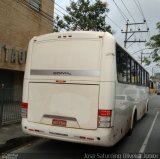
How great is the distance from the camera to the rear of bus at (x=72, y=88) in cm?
823

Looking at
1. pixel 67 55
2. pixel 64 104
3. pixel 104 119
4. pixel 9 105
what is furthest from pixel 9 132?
pixel 104 119

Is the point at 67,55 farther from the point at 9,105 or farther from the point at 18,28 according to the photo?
the point at 18,28

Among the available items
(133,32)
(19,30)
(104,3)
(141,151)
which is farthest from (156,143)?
(133,32)

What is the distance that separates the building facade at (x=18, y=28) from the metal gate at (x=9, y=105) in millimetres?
5953

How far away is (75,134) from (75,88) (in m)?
1.11

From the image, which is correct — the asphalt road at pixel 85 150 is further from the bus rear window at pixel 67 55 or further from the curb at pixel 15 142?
the bus rear window at pixel 67 55

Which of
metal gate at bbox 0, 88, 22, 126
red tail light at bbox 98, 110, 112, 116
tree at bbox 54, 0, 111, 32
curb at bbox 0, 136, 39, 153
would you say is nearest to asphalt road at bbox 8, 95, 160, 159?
curb at bbox 0, 136, 39, 153

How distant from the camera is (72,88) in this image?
862cm

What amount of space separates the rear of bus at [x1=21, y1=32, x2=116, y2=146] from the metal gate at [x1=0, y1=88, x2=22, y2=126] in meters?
2.65

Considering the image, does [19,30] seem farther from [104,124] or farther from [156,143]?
[104,124]

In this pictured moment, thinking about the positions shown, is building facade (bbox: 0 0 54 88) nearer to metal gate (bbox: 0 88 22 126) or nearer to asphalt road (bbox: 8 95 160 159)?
metal gate (bbox: 0 88 22 126)

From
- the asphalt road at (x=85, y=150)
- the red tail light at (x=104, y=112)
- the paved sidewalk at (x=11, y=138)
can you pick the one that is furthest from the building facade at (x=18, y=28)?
the red tail light at (x=104, y=112)

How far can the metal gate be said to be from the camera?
11719 mm

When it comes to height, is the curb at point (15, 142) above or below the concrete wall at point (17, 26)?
below
